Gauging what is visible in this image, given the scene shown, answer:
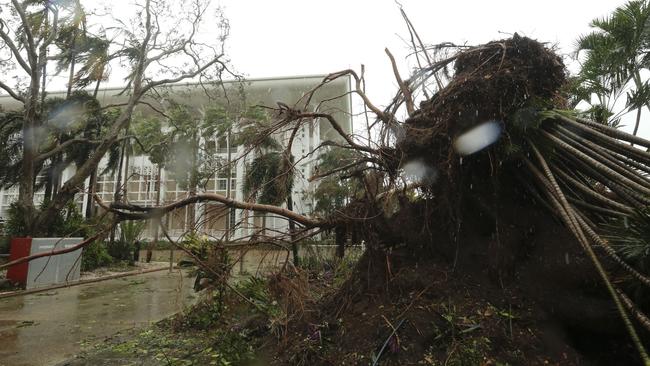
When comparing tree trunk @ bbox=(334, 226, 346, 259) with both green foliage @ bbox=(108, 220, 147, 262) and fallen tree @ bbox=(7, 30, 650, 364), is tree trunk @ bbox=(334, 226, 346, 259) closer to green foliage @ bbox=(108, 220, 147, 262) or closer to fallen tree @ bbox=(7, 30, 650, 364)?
fallen tree @ bbox=(7, 30, 650, 364)

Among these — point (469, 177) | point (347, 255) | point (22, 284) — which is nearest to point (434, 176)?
point (469, 177)

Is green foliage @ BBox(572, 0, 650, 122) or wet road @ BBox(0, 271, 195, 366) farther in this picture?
green foliage @ BBox(572, 0, 650, 122)

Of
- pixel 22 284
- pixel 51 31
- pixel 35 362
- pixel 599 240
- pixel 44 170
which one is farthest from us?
pixel 44 170

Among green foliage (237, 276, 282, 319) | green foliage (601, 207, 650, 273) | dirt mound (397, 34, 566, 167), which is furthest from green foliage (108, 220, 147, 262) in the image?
green foliage (601, 207, 650, 273)

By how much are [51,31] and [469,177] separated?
1530 centimetres

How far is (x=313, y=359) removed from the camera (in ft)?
13.8

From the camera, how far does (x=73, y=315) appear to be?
7.81m

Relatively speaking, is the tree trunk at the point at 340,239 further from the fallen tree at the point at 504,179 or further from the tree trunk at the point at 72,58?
the tree trunk at the point at 72,58

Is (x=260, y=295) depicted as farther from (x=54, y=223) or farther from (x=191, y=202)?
(x=54, y=223)

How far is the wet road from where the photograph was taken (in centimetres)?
543

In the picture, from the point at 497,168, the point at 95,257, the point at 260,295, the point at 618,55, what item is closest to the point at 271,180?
the point at 260,295

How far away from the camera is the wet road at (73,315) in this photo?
5434 mm

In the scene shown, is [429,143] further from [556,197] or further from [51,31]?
[51,31]

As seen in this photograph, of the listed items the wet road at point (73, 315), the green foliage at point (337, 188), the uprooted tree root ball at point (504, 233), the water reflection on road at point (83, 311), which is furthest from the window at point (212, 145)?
the uprooted tree root ball at point (504, 233)
